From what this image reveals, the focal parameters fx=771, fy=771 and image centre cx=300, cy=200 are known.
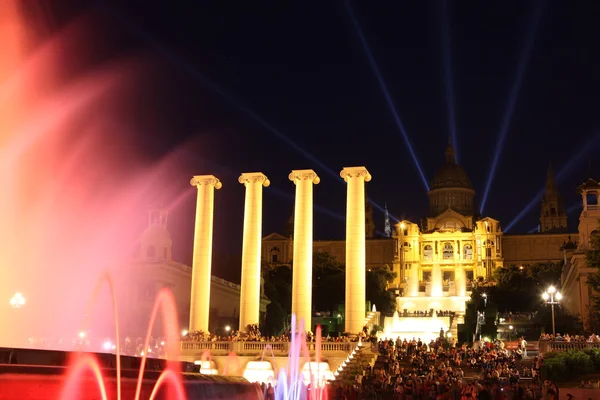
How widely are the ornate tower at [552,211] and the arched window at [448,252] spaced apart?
126ft

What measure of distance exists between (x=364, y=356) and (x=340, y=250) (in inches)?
4265

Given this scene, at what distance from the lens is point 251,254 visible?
62188 mm

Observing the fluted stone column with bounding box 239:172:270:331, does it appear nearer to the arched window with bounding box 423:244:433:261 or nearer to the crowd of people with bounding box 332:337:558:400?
the crowd of people with bounding box 332:337:558:400

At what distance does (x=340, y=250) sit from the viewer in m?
158

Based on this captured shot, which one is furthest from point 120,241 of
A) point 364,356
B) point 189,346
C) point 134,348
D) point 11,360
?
point 11,360

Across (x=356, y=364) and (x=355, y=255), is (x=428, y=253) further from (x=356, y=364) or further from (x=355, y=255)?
(x=356, y=364)

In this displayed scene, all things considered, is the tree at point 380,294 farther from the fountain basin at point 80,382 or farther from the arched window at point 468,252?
the fountain basin at point 80,382

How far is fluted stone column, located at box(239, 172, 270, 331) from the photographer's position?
199 ft

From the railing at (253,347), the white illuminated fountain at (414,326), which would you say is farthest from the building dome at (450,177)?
the railing at (253,347)

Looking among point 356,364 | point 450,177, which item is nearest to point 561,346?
point 356,364

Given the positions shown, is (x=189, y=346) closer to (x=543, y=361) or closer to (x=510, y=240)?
(x=543, y=361)

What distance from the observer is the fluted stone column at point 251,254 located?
199ft

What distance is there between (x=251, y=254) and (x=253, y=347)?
10.9m

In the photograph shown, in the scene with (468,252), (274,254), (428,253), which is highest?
(468,252)
